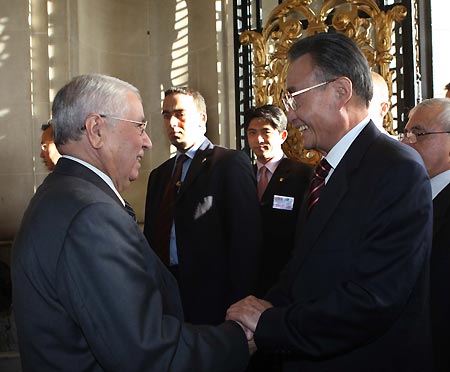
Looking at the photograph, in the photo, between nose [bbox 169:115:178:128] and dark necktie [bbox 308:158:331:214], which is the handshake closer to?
dark necktie [bbox 308:158:331:214]

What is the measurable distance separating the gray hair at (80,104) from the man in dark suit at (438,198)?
1.57 metres

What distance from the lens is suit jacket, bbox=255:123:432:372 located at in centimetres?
181

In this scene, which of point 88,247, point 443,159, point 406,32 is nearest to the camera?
point 88,247

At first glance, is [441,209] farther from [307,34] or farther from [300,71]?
[307,34]

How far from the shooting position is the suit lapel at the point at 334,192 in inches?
76.8

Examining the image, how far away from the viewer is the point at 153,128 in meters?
6.43

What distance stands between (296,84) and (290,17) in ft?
10.8

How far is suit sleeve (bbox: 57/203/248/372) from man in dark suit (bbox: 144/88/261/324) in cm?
179

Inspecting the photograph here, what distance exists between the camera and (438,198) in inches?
111

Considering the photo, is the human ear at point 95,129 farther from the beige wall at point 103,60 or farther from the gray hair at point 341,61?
the beige wall at point 103,60

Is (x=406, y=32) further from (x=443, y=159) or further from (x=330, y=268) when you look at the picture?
(x=330, y=268)

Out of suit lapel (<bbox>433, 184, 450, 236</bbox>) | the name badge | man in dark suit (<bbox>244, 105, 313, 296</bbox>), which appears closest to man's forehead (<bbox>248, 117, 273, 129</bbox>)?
man in dark suit (<bbox>244, 105, 313, 296</bbox>)

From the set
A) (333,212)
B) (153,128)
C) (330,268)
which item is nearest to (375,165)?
(333,212)

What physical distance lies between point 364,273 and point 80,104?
3.18ft
